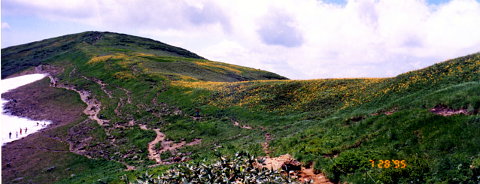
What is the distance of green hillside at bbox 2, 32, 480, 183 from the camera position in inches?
534

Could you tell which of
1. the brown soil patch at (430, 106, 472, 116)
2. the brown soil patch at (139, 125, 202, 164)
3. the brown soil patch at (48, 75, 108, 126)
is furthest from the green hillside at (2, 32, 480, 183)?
the brown soil patch at (48, 75, 108, 126)

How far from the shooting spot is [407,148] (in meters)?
14.6

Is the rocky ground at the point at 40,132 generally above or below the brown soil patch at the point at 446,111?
below

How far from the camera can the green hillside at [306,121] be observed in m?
13.6

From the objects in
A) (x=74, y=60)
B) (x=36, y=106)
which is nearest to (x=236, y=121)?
(x=36, y=106)

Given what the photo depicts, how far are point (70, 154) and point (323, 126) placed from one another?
2802 cm

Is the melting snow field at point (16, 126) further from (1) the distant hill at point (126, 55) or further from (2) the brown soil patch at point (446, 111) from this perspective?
(2) the brown soil patch at point (446, 111)

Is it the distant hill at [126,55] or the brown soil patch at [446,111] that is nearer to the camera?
the brown soil patch at [446,111]
